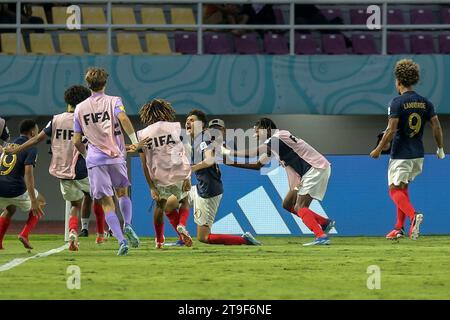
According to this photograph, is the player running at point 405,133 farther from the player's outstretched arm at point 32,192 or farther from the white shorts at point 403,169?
the player's outstretched arm at point 32,192

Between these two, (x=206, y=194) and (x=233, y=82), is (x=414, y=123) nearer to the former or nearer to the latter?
(x=206, y=194)

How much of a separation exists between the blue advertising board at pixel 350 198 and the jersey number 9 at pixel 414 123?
372cm

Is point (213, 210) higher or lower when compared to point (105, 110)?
lower

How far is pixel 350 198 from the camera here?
774 inches

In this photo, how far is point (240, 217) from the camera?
63.6 ft

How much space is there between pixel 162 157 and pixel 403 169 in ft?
10.6

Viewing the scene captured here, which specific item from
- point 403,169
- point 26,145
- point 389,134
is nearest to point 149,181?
point 26,145

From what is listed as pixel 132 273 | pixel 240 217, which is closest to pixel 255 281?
pixel 132 273

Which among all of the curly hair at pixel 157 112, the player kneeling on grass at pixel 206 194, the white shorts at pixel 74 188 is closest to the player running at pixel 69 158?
the white shorts at pixel 74 188

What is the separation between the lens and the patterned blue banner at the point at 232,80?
23.1 metres

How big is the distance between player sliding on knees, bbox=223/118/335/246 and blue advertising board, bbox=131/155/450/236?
308 centimetres

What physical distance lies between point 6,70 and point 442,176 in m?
8.53
